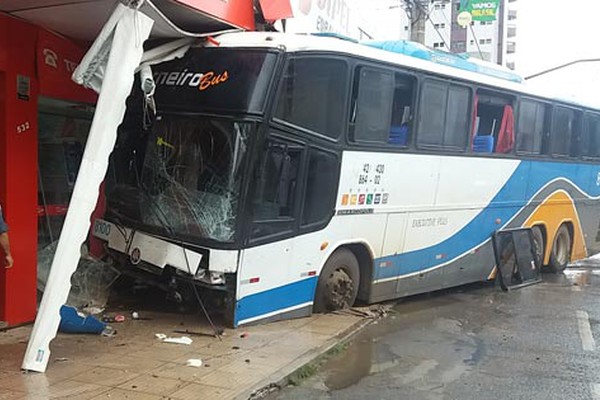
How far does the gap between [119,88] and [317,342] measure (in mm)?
3351

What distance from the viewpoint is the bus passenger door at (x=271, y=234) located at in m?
7.04

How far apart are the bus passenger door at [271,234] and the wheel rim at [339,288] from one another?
2.56 feet

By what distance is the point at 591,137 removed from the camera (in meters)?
13.8

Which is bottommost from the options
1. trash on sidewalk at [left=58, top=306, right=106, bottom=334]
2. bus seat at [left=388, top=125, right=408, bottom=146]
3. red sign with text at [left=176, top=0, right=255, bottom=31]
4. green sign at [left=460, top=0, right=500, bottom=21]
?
trash on sidewalk at [left=58, top=306, right=106, bottom=334]

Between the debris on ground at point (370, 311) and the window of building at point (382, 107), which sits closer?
the window of building at point (382, 107)

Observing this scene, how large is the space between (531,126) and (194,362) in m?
8.08

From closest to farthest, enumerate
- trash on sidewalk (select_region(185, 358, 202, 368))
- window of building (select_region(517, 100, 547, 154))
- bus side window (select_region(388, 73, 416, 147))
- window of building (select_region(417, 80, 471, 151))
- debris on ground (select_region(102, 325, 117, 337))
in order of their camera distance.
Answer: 1. trash on sidewalk (select_region(185, 358, 202, 368))
2. debris on ground (select_region(102, 325, 117, 337))
3. bus side window (select_region(388, 73, 416, 147))
4. window of building (select_region(417, 80, 471, 151))
5. window of building (select_region(517, 100, 547, 154))

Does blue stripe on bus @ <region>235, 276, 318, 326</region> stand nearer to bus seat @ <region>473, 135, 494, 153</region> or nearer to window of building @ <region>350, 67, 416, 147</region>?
window of building @ <region>350, 67, 416, 147</region>

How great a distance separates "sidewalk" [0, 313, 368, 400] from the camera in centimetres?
518

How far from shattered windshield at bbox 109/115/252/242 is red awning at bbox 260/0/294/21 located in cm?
166

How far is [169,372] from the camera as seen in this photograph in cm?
569

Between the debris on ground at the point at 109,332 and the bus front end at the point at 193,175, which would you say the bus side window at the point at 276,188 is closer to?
the bus front end at the point at 193,175

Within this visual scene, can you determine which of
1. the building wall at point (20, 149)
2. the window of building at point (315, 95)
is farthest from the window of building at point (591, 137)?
the building wall at point (20, 149)

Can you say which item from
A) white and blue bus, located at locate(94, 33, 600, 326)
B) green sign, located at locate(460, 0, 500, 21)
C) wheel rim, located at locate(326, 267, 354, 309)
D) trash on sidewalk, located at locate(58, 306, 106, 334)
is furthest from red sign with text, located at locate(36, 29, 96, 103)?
green sign, located at locate(460, 0, 500, 21)
